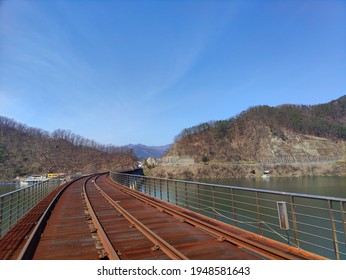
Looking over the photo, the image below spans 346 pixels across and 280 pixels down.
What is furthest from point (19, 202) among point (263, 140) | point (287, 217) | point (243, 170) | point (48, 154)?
point (263, 140)

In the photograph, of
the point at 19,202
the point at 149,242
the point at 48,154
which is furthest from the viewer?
the point at 48,154

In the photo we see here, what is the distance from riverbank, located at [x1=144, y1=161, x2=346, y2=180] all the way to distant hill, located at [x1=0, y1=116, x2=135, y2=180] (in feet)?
100

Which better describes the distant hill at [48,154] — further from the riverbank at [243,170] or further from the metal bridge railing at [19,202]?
the metal bridge railing at [19,202]

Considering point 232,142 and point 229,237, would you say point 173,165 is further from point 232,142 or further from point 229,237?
point 229,237

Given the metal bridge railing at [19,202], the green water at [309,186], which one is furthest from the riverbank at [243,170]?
the metal bridge railing at [19,202]

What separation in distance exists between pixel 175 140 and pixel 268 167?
74386 millimetres

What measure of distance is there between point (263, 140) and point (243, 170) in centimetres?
3939

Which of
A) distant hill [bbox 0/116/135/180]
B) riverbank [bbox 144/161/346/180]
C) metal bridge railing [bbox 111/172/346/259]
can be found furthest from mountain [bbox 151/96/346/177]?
metal bridge railing [bbox 111/172/346/259]

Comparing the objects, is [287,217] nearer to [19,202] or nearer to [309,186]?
[19,202]

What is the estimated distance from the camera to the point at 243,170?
12006cm

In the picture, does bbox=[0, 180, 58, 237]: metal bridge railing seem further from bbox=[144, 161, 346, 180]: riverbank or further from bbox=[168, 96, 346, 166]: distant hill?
bbox=[168, 96, 346, 166]: distant hill

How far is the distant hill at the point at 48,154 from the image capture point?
119m

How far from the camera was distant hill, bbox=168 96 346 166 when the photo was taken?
140m

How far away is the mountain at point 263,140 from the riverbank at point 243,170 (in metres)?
0.59
